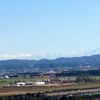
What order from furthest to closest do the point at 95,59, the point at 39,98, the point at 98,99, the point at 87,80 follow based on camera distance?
1. the point at 95,59
2. the point at 87,80
3. the point at 39,98
4. the point at 98,99

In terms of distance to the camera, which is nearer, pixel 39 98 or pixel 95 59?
pixel 39 98

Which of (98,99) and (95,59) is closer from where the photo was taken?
(98,99)

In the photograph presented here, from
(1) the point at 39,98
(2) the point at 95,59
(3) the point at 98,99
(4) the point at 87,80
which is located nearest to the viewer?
(3) the point at 98,99

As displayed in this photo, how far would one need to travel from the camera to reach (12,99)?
33.3m

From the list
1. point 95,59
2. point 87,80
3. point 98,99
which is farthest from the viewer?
point 95,59

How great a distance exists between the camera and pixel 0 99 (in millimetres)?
33344

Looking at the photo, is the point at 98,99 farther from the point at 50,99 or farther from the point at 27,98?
the point at 27,98

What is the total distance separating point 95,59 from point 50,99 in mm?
164872

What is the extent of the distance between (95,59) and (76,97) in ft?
538

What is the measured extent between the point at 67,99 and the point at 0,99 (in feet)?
19.5

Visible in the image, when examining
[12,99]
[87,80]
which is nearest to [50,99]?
[12,99]

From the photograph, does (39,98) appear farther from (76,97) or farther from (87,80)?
(87,80)

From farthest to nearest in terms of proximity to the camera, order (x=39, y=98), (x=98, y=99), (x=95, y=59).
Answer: (x=95, y=59)
(x=39, y=98)
(x=98, y=99)

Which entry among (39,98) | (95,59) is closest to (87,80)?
(39,98)
